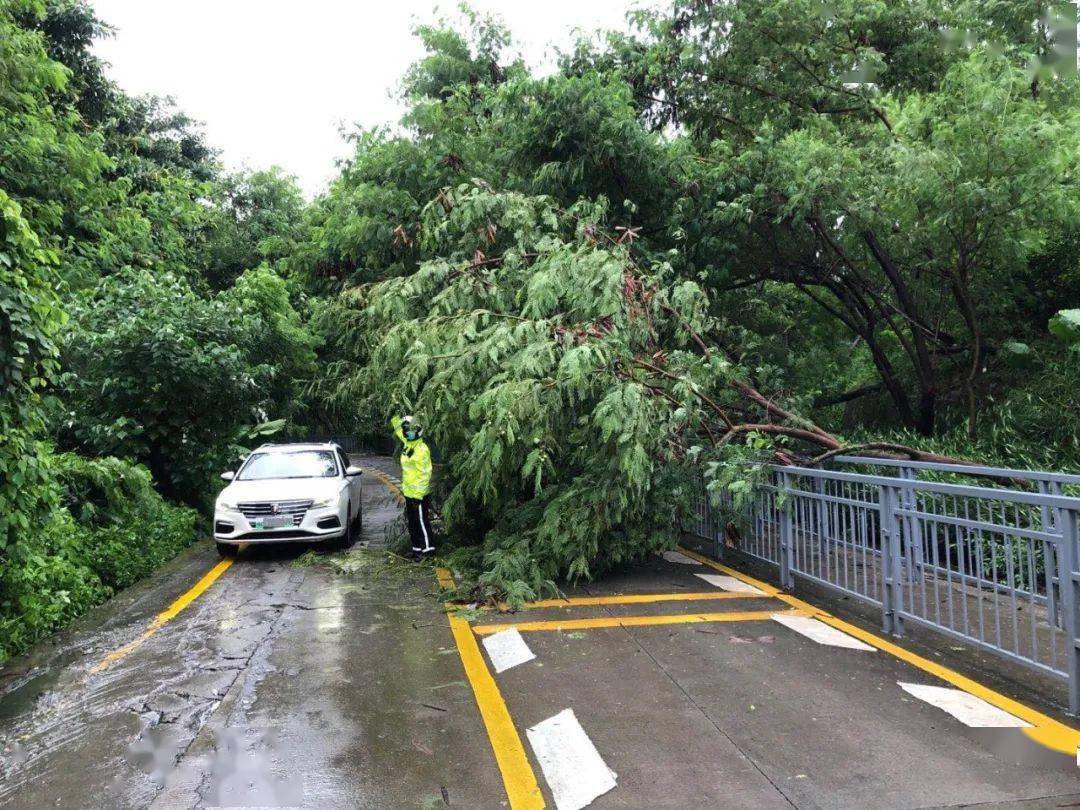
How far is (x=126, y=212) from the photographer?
1563cm

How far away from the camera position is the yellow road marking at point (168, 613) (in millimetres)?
5922

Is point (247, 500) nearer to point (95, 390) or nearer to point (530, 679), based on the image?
point (95, 390)

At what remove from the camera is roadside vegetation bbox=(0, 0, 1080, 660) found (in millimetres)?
7289

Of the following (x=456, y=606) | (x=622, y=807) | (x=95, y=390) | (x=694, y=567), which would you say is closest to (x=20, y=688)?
(x=456, y=606)

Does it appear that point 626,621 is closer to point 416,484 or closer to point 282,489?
point 416,484

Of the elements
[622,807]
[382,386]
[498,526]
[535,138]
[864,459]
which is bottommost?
[622,807]

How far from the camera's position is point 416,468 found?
383 inches

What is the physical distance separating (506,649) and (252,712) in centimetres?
187

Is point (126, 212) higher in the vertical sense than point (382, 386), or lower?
higher

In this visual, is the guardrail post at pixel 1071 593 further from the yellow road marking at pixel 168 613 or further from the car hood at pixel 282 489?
the car hood at pixel 282 489

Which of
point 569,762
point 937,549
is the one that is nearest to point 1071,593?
point 937,549

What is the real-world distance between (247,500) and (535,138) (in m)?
6.47

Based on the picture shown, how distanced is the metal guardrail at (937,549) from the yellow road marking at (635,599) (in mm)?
654

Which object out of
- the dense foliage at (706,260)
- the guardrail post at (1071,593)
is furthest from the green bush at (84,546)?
the guardrail post at (1071,593)
